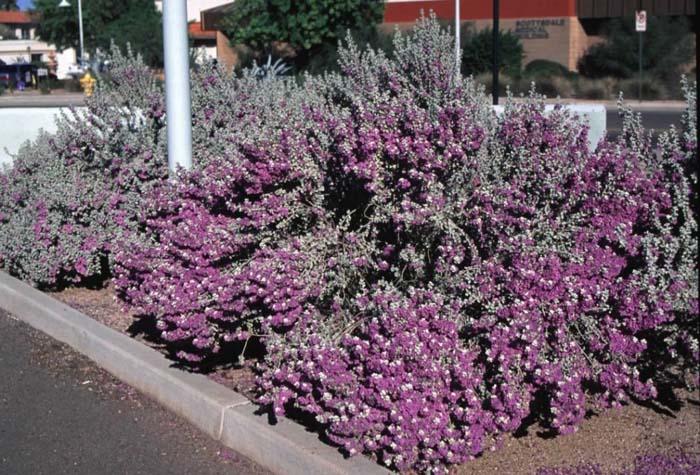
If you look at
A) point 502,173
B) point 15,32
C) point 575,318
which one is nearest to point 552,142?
point 502,173

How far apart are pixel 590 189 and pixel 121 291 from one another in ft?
11.4

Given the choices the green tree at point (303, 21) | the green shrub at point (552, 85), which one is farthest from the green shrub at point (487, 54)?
the green tree at point (303, 21)

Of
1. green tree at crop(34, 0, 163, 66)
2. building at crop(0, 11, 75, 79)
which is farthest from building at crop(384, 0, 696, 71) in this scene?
building at crop(0, 11, 75, 79)

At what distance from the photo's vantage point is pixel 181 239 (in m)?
6.16

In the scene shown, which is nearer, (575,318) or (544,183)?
(575,318)

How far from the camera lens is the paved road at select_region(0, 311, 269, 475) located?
5.32 m

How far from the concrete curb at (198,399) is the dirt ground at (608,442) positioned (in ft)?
2.13

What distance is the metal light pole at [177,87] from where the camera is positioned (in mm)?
7953

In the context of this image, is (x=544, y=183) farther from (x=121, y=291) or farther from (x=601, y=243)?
(x=121, y=291)

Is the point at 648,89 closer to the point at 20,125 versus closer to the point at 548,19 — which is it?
the point at 548,19

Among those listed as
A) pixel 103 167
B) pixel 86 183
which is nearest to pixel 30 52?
pixel 103 167

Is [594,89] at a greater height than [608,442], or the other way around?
[594,89]

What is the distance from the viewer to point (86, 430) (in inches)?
231

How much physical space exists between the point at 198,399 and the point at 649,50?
4186 cm
